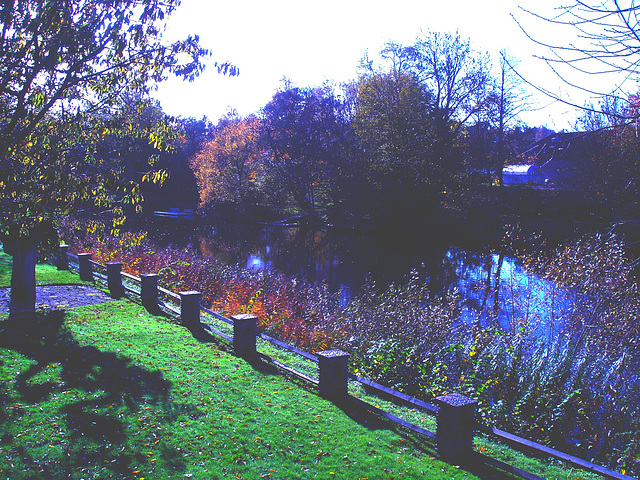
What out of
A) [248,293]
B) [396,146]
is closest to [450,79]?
[396,146]

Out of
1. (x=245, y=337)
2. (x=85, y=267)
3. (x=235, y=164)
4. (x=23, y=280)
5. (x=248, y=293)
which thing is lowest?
(x=248, y=293)

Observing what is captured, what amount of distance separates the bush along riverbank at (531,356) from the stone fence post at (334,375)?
58.0 inches

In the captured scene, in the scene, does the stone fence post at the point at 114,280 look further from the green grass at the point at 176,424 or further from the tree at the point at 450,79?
the tree at the point at 450,79

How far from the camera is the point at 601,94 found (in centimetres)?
335

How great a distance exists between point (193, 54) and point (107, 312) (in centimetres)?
634

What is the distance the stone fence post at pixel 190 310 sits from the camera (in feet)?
35.7

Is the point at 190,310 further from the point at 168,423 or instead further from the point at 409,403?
the point at 409,403

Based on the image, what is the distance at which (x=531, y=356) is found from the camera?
8719mm

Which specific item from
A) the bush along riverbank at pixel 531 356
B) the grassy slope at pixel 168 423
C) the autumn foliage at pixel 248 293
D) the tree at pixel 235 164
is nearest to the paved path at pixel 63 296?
the autumn foliage at pixel 248 293

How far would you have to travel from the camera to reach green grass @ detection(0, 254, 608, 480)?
5.01m

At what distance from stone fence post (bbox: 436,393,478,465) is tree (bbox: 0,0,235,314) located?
5293 mm

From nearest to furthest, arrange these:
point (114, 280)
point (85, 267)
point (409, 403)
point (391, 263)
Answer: point (409, 403) → point (114, 280) → point (85, 267) → point (391, 263)

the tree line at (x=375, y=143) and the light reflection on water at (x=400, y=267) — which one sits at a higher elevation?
the tree line at (x=375, y=143)

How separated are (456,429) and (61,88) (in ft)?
24.3
